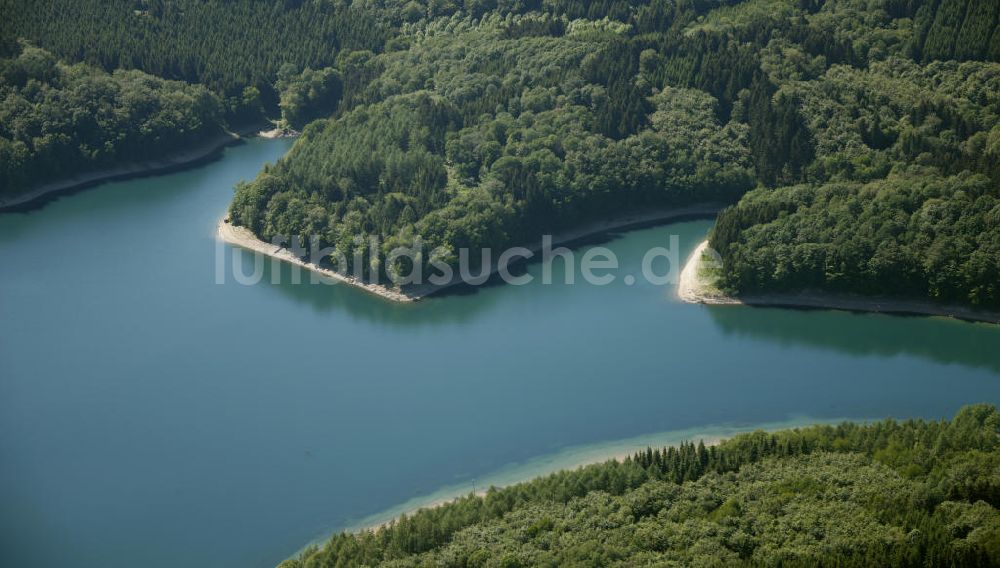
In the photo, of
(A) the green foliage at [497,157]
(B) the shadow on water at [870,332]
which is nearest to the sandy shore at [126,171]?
(A) the green foliage at [497,157]

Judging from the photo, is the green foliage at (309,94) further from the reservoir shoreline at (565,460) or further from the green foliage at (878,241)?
the reservoir shoreline at (565,460)

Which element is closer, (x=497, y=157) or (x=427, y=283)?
(x=427, y=283)

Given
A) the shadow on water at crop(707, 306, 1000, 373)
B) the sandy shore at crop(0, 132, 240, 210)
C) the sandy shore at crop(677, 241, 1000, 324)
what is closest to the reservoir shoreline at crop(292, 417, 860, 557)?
the shadow on water at crop(707, 306, 1000, 373)

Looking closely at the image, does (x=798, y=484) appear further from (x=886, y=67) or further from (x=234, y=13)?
(x=234, y=13)

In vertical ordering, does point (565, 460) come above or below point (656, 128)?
below

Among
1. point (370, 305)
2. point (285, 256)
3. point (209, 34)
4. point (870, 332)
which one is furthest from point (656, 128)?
point (209, 34)

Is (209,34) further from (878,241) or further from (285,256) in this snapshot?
(878,241)
